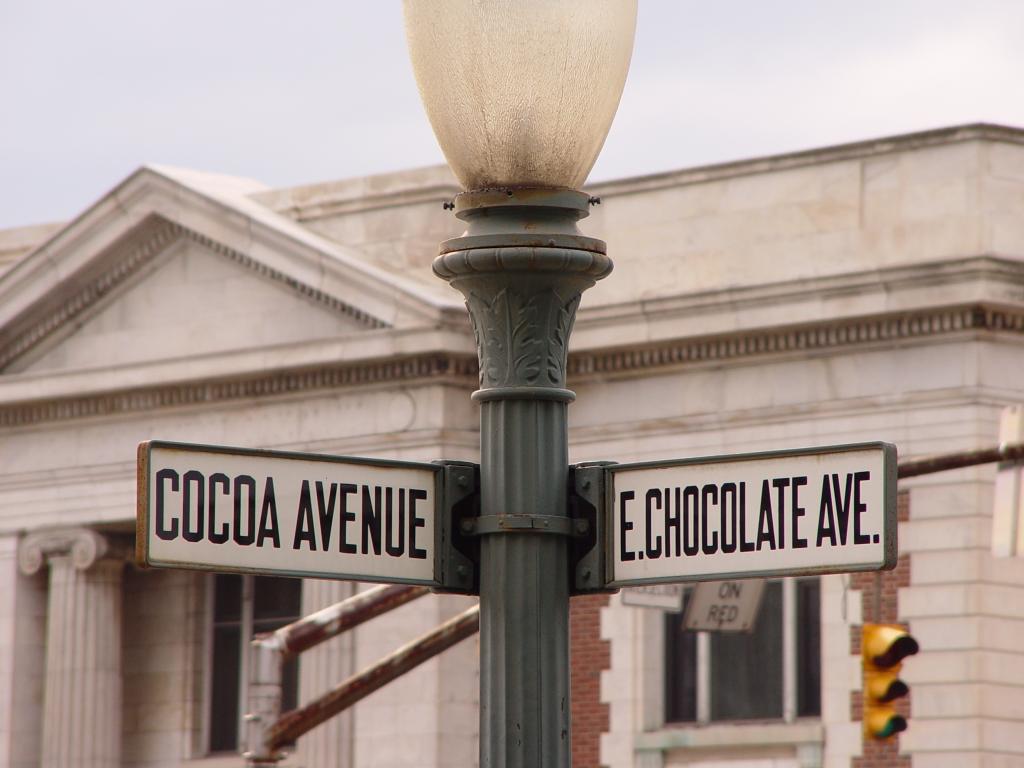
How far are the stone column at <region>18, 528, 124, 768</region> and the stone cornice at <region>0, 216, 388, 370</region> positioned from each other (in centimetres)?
234

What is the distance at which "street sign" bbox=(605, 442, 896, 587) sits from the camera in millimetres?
4633

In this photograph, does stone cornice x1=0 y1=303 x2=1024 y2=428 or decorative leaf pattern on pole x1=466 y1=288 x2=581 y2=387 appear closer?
decorative leaf pattern on pole x1=466 y1=288 x2=581 y2=387

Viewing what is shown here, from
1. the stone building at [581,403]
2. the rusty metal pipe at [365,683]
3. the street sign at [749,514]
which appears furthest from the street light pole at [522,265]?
the stone building at [581,403]

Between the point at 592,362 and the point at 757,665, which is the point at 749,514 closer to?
the point at 757,665

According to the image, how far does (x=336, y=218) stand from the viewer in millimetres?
27094

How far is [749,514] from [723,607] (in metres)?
17.9

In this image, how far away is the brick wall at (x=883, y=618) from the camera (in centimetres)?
2255

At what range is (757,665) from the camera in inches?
938

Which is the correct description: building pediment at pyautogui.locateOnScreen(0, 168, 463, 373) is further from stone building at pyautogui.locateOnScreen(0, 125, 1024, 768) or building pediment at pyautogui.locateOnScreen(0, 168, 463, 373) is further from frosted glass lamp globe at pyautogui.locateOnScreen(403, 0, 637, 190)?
frosted glass lamp globe at pyautogui.locateOnScreen(403, 0, 637, 190)

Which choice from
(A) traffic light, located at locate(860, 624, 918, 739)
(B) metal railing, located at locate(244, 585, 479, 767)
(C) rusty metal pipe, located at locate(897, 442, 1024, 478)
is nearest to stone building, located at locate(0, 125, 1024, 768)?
(A) traffic light, located at locate(860, 624, 918, 739)

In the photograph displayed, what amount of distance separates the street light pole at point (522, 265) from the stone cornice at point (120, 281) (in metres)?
21.2

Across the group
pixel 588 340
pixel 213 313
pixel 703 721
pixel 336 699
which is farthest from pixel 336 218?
pixel 336 699

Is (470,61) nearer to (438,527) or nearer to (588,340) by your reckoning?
(438,527)

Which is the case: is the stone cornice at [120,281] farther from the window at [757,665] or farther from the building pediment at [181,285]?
the window at [757,665]
